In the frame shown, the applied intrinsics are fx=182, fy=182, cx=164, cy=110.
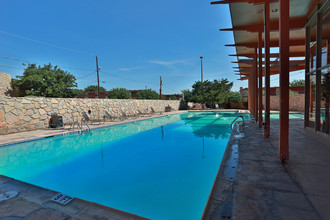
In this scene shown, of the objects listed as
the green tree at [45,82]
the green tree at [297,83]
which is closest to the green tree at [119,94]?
the green tree at [45,82]

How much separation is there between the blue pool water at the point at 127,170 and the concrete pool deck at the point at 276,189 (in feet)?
2.31

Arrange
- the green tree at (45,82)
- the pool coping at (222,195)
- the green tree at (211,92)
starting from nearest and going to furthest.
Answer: the pool coping at (222,195)
the green tree at (45,82)
the green tree at (211,92)

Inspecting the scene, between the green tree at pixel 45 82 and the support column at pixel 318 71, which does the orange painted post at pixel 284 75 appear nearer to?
the support column at pixel 318 71

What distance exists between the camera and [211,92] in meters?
21.4

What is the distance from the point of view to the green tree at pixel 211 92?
843 inches

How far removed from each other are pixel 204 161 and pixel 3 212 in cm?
364

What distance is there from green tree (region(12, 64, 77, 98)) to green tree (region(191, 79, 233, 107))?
15528 mm

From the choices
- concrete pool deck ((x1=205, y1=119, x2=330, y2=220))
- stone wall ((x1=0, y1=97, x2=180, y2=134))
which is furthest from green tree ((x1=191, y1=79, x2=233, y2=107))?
concrete pool deck ((x1=205, y1=119, x2=330, y2=220))

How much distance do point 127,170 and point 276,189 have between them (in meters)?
2.85

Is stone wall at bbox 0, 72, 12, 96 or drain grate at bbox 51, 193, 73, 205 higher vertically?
stone wall at bbox 0, 72, 12, 96

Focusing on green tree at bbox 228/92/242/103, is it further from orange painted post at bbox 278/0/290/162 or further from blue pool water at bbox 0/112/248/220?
orange painted post at bbox 278/0/290/162

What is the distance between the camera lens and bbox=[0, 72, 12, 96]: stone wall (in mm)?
17969

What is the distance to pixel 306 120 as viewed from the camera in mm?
5707

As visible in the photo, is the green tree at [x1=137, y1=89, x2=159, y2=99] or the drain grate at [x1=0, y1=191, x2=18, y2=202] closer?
the drain grate at [x1=0, y1=191, x2=18, y2=202]
